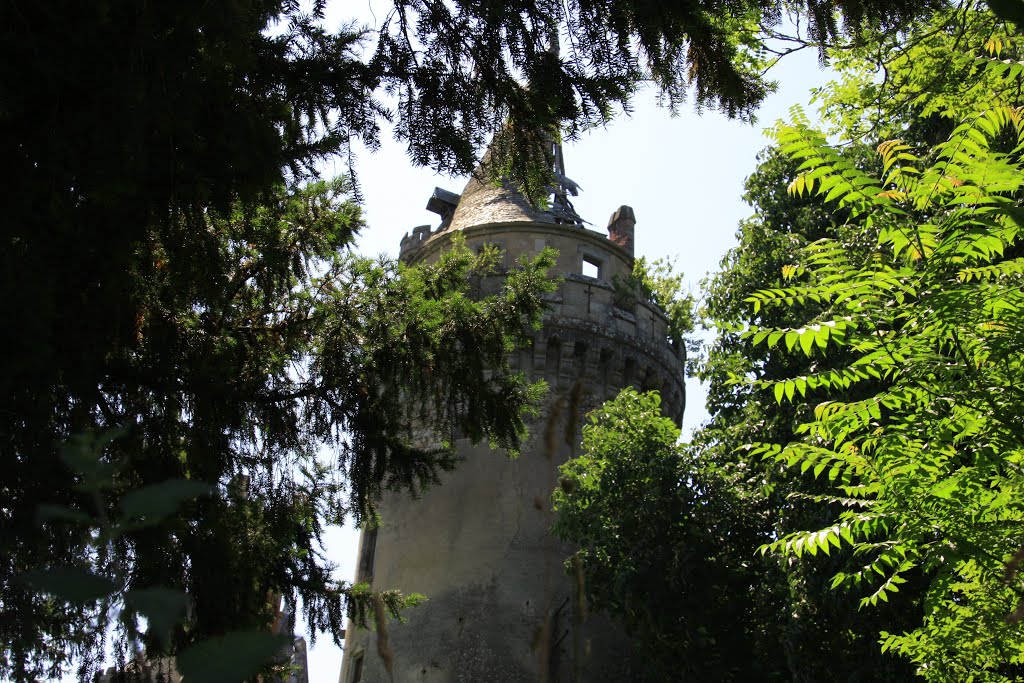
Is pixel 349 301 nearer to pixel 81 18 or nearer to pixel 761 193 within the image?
pixel 81 18

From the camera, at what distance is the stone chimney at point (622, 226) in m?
22.1

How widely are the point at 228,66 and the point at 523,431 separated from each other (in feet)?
14.1

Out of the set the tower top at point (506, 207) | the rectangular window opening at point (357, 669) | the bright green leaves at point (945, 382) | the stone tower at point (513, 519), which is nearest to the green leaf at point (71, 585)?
the bright green leaves at point (945, 382)

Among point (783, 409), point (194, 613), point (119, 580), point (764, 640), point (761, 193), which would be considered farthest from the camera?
point (761, 193)

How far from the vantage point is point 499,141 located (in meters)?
6.92

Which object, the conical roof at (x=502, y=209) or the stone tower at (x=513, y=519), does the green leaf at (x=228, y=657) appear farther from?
the conical roof at (x=502, y=209)

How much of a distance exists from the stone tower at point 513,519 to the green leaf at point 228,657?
13.9m

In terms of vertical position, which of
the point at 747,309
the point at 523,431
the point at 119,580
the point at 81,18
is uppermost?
the point at 747,309

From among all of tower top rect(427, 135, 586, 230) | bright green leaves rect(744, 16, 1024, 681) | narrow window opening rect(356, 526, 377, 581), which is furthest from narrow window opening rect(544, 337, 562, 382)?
bright green leaves rect(744, 16, 1024, 681)

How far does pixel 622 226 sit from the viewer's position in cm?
2231

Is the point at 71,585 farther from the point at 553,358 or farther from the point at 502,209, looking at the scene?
the point at 502,209

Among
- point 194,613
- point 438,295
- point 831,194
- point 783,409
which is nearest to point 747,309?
point 783,409

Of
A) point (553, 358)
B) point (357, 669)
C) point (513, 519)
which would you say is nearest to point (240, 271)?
point (513, 519)

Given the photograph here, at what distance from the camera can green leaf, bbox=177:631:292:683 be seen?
3.61ft
